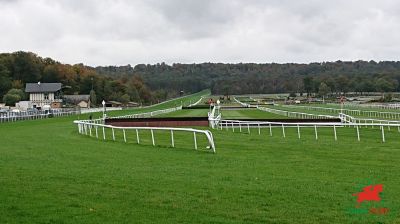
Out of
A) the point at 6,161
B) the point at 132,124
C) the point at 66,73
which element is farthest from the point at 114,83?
the point at 6,161

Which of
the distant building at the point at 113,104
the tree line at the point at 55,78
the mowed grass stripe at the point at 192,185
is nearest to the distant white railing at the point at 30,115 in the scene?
the mowed grass stripe at the point at 192,185

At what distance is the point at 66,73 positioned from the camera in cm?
11981

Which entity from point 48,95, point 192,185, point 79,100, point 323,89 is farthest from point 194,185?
point 323,89

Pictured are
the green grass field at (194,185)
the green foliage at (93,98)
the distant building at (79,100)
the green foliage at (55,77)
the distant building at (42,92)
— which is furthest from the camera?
the green foliage at (55,77)

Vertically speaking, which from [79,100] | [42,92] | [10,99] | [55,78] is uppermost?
[55,78]

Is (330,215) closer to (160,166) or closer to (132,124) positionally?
(160,166)

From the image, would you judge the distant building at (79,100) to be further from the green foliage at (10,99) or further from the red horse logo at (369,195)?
the red horse logo at (369,195)

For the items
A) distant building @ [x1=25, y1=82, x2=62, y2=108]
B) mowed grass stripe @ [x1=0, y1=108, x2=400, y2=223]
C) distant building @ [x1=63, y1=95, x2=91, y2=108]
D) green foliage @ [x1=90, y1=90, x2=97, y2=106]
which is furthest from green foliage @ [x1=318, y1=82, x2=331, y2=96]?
mowed grass stripe @ [x1=0, y1=108, x2=400, y2=223]

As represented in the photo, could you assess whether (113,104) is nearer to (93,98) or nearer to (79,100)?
(93,98)

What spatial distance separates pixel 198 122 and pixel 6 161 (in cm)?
2490

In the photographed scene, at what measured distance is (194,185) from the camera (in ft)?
30.9

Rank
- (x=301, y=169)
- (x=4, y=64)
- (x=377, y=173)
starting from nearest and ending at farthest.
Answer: (x=377, y=173) → (x=301, y=169) → (x=4, y=64)

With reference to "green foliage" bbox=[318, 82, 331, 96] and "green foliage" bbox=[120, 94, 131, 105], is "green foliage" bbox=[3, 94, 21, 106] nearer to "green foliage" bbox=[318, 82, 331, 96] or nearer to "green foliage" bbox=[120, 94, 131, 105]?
"green foliage" bbox=[120, 94, 131, 105]

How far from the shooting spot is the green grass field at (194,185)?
710 cm
